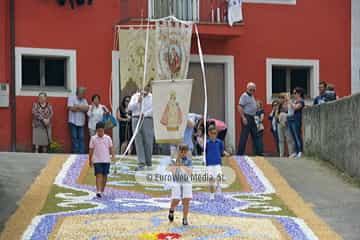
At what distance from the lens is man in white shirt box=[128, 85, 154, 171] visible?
18453 millimetres

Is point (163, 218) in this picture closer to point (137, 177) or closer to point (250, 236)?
point (250, 236)

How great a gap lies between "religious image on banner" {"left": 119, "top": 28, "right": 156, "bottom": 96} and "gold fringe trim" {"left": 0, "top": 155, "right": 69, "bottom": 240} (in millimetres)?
3861

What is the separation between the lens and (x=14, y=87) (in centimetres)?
2497

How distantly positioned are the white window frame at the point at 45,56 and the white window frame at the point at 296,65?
5604mm

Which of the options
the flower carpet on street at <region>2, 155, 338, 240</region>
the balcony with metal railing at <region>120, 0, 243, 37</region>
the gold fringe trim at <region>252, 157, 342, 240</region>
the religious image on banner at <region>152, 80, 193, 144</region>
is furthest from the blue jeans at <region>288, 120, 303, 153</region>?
the religious image on banner at <region>152, 80, 193, 144</region>

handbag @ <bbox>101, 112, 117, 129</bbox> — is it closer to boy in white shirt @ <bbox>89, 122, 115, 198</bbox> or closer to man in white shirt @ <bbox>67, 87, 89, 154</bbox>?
man in white shirt @ <bbox>67, 87, 89, 154</bbox>

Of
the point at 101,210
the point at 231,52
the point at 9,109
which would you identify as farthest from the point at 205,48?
the point at 101,210

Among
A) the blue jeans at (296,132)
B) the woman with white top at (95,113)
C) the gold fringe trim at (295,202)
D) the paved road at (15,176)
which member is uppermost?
the woman with white top at (95,113)

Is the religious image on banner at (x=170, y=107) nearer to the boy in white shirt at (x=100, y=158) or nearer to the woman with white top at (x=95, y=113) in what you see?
the boy in white shirt at (x=100, y=158)

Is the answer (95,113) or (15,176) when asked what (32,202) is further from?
(95,113)

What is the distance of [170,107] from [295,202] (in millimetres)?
3137

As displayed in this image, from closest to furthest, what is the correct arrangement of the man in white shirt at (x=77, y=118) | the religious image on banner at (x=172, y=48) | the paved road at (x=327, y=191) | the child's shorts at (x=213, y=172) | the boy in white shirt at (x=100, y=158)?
the paved road at (x=327, y=191) < the boy in white shirt at (x=100, y=158) < the child's shorts at (x=213, y=172) < the religious image on banner at (x=172, y=48) < the man in white shirt at (x=77, y=118)

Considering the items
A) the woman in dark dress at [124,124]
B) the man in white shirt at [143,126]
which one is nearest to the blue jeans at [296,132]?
the woman in dark dress at [124,124]

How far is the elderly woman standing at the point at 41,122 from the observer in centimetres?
2466
